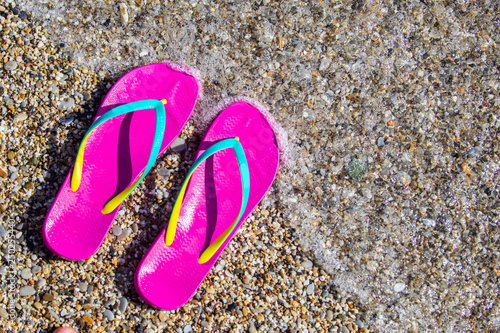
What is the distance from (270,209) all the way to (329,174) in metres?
0.37

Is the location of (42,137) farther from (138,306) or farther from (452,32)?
(452,32)

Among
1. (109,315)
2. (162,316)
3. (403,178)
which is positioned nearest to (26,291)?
(109,315)

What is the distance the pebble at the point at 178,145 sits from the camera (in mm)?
2010

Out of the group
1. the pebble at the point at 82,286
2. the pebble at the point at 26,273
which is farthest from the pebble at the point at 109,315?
the pebble at the point at 26,273

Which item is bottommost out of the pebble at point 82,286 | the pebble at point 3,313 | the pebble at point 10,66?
the pebble at point 3,313

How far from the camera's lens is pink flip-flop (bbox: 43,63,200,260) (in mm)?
1805

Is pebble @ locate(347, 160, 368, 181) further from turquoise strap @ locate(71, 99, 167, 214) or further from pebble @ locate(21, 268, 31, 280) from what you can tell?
pebble @ locate(21, 268, 31, 280)

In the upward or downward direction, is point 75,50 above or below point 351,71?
below

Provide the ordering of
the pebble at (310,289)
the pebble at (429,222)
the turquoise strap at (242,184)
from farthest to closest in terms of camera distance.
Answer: the pebble at (429,222)
the pebble at (310,289)
the turquoise strap at (242,184)

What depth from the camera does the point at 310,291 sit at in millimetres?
1900

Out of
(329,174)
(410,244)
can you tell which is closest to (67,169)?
(329,174)

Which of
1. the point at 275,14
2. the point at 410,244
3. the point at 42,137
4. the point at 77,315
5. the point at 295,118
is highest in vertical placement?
the point at 275,14

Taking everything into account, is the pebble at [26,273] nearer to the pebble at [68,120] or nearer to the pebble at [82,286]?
the pebble at [82,286]

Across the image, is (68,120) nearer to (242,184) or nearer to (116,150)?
(116,150)
